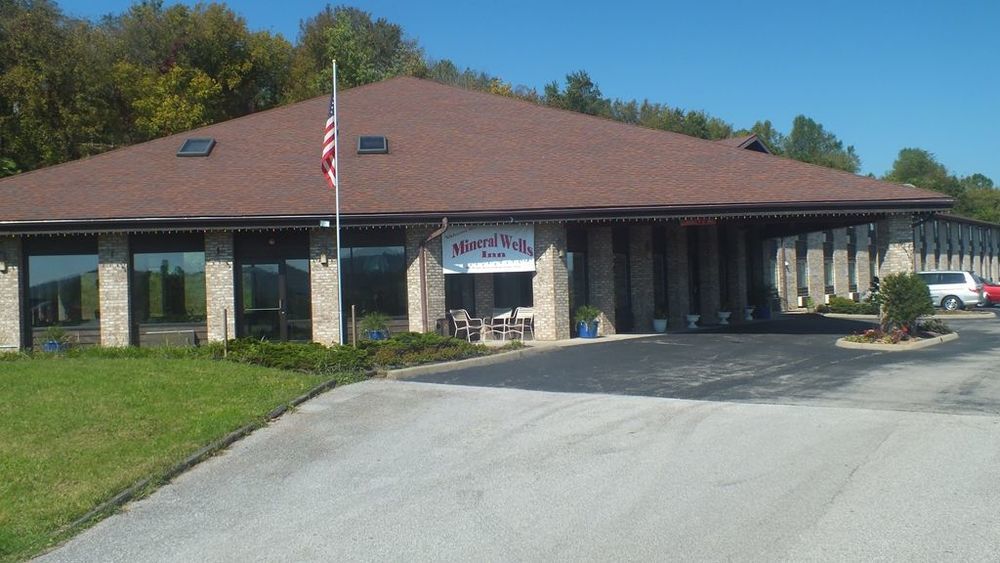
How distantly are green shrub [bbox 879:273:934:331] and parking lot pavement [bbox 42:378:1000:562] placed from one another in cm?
966

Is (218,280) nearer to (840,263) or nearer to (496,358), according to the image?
(496,358)

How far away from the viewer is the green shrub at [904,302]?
19844mm

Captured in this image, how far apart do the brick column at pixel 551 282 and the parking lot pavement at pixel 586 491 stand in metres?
9.65

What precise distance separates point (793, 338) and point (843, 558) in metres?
15.9

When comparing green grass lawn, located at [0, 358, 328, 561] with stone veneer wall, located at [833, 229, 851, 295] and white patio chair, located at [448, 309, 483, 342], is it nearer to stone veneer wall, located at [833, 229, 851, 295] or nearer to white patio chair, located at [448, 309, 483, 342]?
white patio chair, located at [448, 309, 483, 342]

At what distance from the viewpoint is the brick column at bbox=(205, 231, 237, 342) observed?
20.6m

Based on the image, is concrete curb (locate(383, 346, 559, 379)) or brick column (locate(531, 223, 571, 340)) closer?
concrete curb (locate(383, 346, 559, 379))

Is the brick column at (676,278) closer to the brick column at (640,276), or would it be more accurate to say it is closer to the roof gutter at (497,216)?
the brick column at (640,276)

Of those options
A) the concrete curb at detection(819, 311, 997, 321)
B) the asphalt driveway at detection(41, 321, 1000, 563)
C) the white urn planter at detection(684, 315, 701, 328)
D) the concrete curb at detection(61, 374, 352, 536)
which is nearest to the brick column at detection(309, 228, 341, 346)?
the asphalt driveway at detection(41, 321, 1000, 563)

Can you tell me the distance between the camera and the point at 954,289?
36.0m

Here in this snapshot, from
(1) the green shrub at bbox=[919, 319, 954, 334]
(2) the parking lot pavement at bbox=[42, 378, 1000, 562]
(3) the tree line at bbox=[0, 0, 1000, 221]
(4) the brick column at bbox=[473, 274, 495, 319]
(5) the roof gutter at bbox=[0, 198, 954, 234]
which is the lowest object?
(2) the parking lot pavement at bbox=[42, 378, 1000, 562]

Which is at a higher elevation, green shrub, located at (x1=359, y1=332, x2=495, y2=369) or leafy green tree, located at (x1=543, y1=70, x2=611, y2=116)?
leafy green tree, located at (x1=543, y1=70, x2=611, y2=116)

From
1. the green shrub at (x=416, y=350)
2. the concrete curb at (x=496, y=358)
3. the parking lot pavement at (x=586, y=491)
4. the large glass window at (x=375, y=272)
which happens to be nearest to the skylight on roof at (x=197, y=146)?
the large glass window at (x=375, y=272)

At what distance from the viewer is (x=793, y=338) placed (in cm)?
2117
